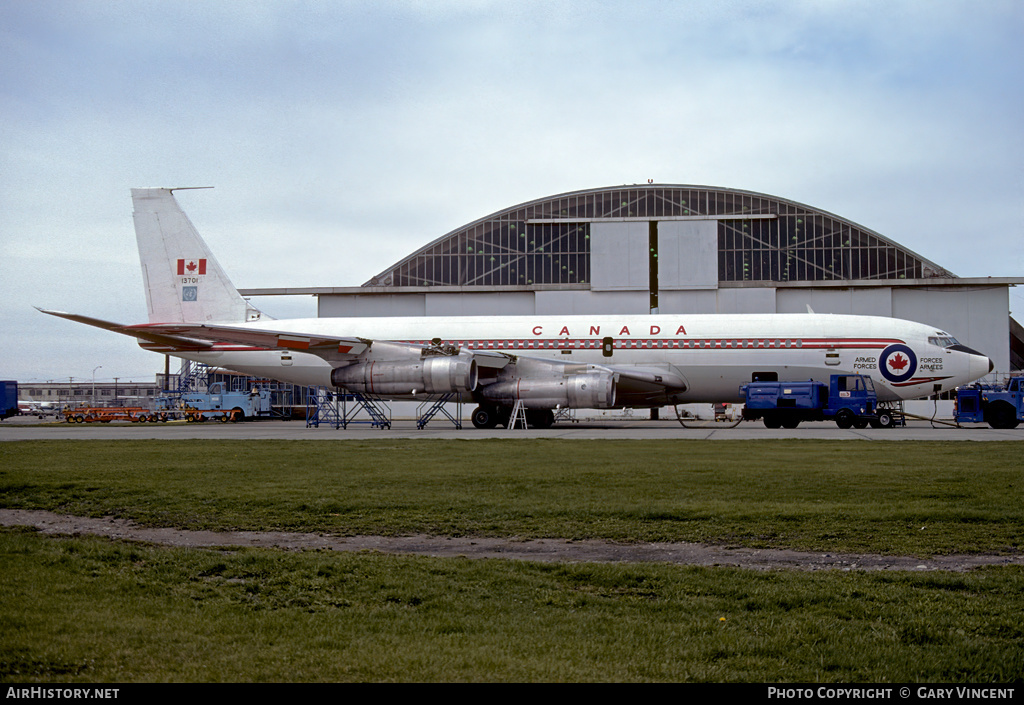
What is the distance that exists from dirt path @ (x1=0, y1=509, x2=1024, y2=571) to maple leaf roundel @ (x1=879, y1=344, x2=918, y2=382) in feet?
75.0

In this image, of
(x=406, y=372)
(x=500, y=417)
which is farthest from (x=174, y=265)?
(x=500, y=417)

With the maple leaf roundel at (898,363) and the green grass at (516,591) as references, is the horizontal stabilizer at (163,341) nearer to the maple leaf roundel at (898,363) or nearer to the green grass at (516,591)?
the green grass at (516,591)

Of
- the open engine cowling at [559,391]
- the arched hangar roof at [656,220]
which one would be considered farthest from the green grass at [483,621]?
the arched hangar roof at [656,220]

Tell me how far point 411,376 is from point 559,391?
4.68 m

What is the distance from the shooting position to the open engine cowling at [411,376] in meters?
26.5

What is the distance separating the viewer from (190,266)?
1251 inches

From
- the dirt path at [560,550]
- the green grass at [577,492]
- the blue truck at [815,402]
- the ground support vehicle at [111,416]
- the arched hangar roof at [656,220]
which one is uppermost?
the arched hangar roof at [656,220]

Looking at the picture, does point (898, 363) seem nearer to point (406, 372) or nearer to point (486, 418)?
point (486, 418)

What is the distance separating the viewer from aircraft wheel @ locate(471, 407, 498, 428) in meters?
28.4

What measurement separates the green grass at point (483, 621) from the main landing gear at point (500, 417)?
21394 millimetres

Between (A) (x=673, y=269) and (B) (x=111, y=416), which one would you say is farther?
(A) (x=673, y=269)

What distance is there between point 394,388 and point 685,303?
25.1 meters

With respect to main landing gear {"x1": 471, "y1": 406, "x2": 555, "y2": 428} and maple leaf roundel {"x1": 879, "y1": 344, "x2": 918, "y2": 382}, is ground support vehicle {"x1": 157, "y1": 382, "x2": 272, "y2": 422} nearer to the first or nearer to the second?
main landing gear {"x1": 471, "y1": 406, "x2": 555, "y2": 428}
